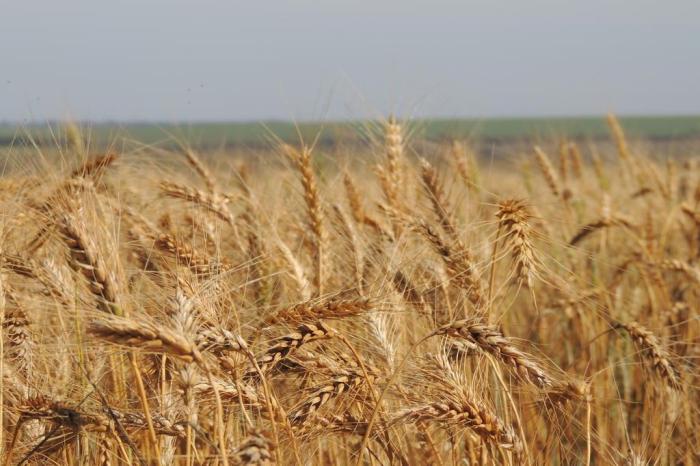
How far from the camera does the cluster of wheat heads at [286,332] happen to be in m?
1.92

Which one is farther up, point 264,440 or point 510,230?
point 510,230

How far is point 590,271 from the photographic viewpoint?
5.06 meters

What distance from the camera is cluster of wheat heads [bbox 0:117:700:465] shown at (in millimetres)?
1920

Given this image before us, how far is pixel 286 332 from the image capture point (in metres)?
2.25

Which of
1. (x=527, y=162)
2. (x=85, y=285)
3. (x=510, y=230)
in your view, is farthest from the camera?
(x=527, y=162)

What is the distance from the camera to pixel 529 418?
3227 mm

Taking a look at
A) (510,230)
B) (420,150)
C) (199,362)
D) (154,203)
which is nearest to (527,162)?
(420,150)

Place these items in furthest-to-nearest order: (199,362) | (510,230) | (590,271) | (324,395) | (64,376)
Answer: (590,271)
(64,376)
(510,230)
(324,395)
(199,362)

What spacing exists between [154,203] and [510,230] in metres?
1.91

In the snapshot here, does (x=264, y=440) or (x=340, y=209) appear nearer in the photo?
(x=264, y=440)

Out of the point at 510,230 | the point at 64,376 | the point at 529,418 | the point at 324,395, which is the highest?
the point at 510,230

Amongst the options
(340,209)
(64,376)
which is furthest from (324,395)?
(340,209)

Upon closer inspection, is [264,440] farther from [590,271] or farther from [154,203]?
[590,271]

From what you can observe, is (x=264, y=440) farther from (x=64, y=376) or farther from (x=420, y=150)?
(x=420, y=150)
